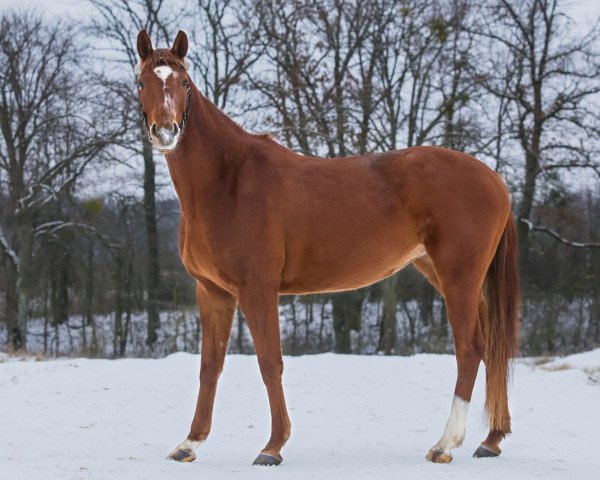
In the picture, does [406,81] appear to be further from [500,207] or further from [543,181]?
[500,207]

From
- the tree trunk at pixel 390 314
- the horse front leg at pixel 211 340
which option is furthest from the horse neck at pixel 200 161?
the tree trunk at pixel 390 314

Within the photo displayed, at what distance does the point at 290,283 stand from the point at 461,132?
13900 mm

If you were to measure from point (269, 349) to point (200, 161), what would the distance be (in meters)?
1.40

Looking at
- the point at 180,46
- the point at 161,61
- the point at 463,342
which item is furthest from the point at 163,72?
the point at 463,342

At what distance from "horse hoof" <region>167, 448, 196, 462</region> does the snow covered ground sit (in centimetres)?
11

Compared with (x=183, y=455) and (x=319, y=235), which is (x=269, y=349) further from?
(x=183, y=455)

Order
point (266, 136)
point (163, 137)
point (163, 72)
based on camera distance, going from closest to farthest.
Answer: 1. point (163, 137)
2. point (163, 72)
3. point (266, 136)

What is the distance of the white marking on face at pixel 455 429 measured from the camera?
478 cm

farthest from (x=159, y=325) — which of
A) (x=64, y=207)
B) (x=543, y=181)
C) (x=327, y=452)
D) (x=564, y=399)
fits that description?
(x=327, y=452)

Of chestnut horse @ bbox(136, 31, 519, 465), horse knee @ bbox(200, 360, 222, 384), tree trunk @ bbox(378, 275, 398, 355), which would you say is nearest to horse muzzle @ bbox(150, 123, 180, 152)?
chestnut horse @ bbox(136, 31, 519, 465)

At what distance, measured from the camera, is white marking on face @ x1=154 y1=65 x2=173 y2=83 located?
14.3ft

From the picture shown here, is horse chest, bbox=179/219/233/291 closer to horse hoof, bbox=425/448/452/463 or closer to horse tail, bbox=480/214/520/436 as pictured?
horse hoof, bbox=425/448/452/463

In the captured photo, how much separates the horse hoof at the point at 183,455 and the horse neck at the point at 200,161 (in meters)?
1.65

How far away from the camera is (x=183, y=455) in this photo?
15.9 feet
